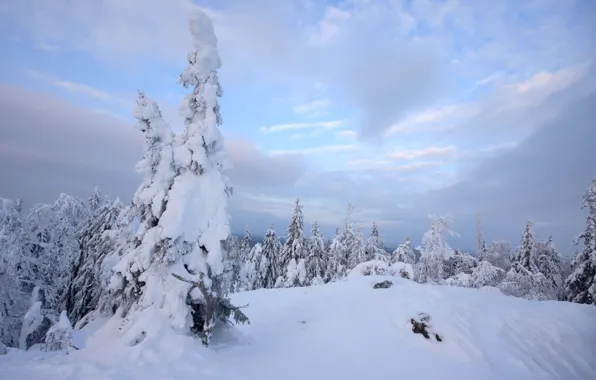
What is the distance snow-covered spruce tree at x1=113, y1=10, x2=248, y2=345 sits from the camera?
31.9 ft

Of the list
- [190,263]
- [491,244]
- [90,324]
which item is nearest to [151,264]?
[190,263]


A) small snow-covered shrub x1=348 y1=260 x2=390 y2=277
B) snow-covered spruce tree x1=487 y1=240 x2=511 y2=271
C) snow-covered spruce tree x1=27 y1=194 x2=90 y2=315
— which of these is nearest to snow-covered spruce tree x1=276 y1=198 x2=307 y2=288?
small snow-covered shrub x1=348 y1=260 x2=390 y2=277

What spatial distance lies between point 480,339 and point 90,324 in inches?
574

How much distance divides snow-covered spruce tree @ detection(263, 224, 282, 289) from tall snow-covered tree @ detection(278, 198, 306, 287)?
2.92 metres

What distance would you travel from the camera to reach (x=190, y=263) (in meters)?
10.3

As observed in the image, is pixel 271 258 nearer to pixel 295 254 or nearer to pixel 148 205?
pixel 295 254

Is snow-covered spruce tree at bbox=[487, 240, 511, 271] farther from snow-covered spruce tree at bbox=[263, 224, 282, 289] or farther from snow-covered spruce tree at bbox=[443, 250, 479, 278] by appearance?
snow-covered spruce tree at bbox=[263, 224, 282, 289]

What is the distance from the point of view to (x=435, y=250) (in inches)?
1024

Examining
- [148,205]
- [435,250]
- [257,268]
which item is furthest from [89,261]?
[435,250]

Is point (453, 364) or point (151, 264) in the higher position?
point (151, 264)

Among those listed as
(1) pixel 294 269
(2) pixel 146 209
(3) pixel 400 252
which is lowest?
(1) pixel 294 269

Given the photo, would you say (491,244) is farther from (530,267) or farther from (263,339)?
(263,339)

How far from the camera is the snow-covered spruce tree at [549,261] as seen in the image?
31.2 meters

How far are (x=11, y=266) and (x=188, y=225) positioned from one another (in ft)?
17.8
